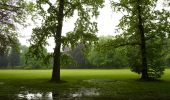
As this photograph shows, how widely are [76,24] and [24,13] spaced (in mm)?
8450

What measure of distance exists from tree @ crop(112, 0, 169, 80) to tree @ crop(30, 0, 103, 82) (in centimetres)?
466

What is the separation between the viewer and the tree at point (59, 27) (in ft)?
110

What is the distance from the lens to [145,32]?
38.8 metres

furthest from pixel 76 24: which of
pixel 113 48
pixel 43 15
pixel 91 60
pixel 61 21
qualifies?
pixel 91 60

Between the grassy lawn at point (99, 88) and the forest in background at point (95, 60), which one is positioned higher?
the forest in background at point (95, 60)

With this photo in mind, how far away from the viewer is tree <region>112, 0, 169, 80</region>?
3725 centimetres

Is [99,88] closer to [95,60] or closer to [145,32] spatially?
[145,32]

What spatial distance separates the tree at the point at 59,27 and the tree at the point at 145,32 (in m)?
4.66

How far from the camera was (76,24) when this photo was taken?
3534cm

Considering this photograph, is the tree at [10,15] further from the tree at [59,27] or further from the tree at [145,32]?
the tree at [145,32]

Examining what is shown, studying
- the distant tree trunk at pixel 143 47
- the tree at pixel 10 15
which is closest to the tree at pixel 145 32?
the distant tree trunk at pixel 143 47

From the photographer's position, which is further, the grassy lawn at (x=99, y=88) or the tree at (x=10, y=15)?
the tree at (x=10, y=15)

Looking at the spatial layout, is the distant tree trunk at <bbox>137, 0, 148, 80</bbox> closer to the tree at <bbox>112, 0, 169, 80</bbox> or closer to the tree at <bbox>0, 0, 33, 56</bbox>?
the tree at <bbox>112, 0, 169, 80</bbox>

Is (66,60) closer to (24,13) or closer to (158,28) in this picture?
(24,13)
